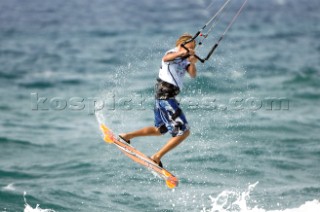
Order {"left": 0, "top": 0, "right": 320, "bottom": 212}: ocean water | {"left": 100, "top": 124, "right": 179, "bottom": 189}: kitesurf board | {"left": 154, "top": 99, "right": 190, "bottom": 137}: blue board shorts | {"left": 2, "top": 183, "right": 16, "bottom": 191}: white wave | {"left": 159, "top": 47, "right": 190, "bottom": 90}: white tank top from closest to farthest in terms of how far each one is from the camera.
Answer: {"left": 159, "top": 47, "right": 190, "bottom": 90}: white tank top, {"left": 154, "top": 99, "right": 190, "bottom": 137}: blue board shorts, {"left": 100, "top": 124, "right": 179, "bottom": 189}: kitesurf board, {"left": 0, "top": 0, "right": 320, "bottom": 212}: ocean water, {"left": 2, "top": 183, "right": 16, "bottom": 191}: white wave

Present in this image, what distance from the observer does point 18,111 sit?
86.0ft

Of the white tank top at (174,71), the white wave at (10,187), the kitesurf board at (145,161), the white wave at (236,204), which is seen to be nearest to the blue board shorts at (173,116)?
the white tank top at (174,71)

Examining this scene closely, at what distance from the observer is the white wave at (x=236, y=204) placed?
533 inches

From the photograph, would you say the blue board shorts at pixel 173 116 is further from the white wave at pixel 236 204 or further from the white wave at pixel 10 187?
the white wave at pixel 10 187

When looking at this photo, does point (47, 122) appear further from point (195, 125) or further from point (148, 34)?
point (148, 34)

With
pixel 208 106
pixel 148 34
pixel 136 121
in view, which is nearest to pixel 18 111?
pixel 136 121

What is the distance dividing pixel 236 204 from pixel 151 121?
29.5ft

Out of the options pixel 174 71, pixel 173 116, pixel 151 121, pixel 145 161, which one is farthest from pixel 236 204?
pixel 151 121

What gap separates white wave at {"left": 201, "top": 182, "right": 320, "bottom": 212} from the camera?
13.5 meters

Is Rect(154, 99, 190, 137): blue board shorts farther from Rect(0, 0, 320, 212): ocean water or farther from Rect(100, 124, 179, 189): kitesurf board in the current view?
Rect(0, 0, 320, 212): ocean water

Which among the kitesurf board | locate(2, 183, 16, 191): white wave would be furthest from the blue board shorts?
locate(2, 183, 16, 191): white wave

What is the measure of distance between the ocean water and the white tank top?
3.56m

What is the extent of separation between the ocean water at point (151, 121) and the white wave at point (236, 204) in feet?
0.11

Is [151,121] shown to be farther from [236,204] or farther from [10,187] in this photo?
[236,204]
